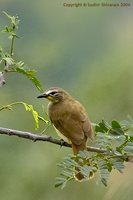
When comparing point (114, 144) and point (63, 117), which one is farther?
point (63, 117)

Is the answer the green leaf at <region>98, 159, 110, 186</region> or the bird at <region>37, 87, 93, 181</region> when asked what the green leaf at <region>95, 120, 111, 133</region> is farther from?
the bird at <region>37, 87, 93, 181</region>

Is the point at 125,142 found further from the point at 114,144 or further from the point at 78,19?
the point at 78,19

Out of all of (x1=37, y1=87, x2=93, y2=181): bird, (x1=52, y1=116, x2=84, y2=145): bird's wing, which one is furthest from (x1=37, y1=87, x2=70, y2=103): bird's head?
(x1=52, y1=116, x2=84, y2=145): bird's wing

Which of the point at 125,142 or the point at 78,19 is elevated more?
the point at 125,142

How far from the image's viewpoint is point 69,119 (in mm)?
3863

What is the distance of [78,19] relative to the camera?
2319 cm

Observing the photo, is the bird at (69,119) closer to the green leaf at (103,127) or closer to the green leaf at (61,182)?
the green leaf at (103,127)

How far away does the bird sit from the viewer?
12.0ft

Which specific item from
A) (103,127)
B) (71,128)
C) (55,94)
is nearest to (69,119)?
(71,128)

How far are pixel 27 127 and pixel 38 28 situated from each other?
39.6 feet

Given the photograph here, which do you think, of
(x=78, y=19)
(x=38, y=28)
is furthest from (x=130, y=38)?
(x=78, y=19)

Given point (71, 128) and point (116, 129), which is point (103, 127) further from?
point (71, 128)

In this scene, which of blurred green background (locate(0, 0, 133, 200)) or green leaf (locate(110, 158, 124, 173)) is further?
blurred green background (locate(0, 0, 133, 200))

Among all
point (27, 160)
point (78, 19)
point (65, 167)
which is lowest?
point (78, 19)
